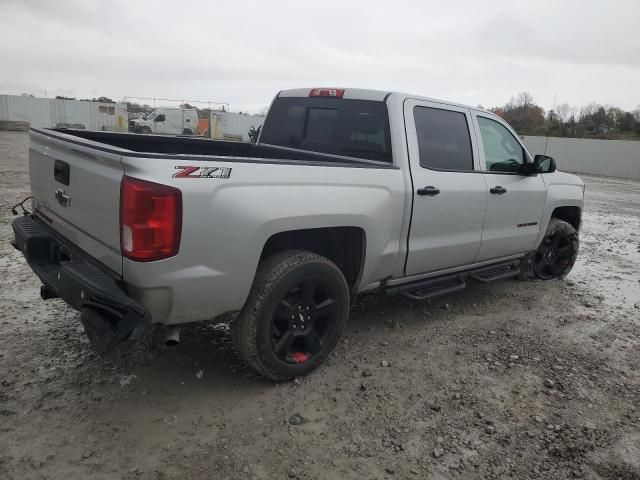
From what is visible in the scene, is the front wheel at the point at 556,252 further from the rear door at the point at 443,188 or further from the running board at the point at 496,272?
the rear door at the point at 443,188

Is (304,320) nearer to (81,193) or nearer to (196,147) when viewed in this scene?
(81,193)

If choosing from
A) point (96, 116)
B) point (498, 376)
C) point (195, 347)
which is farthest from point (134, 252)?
point (96, 116)

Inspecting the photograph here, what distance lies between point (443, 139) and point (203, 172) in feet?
7.51

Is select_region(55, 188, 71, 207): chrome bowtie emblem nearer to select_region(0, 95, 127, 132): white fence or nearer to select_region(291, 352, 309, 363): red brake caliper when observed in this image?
select_region(291, 352, 309, 363): red brake caliper

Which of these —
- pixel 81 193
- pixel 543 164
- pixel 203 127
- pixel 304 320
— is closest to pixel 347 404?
pixel 304 320

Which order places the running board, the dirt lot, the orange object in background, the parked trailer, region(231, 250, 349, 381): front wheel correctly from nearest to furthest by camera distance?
the dirt lot, region(231, 250, 349, 381): front wheel, the running board, the orange object in background, the parked trailer

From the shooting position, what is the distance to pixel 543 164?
484 centimetres

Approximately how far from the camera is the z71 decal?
8.27ft

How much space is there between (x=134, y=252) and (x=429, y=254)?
2.31 m

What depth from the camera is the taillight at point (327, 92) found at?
4.23 m

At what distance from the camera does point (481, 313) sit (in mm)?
4840

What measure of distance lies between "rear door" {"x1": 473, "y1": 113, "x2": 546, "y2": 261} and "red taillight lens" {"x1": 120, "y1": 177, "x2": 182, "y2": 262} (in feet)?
9.52

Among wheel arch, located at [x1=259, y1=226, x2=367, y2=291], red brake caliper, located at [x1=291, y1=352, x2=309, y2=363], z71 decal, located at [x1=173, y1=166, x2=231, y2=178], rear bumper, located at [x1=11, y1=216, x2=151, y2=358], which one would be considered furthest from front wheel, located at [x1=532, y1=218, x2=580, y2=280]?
rear bumper, located at [x1=11, y1=216, x2=151, y2=358]

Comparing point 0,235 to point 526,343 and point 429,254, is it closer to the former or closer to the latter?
point 429,254
